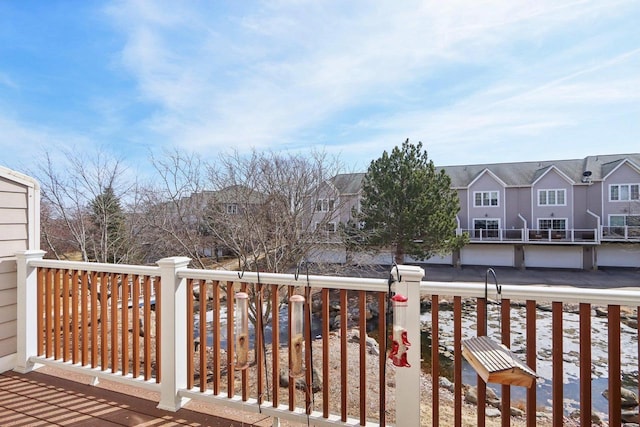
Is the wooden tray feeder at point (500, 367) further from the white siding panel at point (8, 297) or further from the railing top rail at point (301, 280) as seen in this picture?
the white siding panel at point (8, 297)

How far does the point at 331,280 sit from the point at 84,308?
1873 mm

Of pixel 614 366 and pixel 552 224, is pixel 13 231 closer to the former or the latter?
pixel 614 366

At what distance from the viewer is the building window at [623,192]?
1692cm

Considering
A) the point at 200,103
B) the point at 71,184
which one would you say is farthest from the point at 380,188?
the point at 71,184

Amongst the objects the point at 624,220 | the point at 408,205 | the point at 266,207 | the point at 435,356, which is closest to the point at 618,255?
the point at 624,220

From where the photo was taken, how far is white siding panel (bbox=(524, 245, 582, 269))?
17.0 metres

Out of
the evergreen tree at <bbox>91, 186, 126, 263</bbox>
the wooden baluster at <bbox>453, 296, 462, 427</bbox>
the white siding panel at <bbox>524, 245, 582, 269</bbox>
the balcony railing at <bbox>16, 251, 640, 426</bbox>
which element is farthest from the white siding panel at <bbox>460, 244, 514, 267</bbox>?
the wooden baluster at <bbox>453, 296, 462, 427</bbox>

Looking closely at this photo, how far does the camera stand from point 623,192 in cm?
1716

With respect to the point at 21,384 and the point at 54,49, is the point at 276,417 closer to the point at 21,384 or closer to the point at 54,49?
the point at 21,384

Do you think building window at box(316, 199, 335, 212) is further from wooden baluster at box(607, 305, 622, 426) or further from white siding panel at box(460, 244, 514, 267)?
white siding panel at box(460, 244, 514, 267)

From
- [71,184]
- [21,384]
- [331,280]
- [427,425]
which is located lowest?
[427,425]

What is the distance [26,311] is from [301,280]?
7.74 feet

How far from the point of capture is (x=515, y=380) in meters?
1.18

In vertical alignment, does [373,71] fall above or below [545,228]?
above
